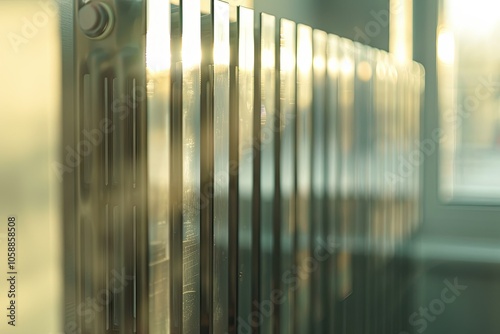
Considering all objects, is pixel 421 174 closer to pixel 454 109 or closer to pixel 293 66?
pixel 454 109

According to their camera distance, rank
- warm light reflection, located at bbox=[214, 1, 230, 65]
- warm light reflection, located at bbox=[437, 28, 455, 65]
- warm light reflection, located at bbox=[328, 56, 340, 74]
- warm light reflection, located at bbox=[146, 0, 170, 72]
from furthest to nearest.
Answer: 1. warm light reflection, located at bbox=[437, 28, 455, 65]
2. warm light reflection, located at bbox=[328, 56, 340, 74]
3. warm light reflection, located at bbox=[214, 1, 230, 65]
4. warm light reflection, located at bbox=[146, 0, 170, 72]

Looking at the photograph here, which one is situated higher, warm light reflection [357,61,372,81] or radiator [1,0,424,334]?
warm light reflection [357,61,372,81]

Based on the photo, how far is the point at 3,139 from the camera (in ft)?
3.36

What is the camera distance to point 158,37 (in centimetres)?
97

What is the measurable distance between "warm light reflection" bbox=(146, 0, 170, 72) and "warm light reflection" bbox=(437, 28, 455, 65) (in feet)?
6.07

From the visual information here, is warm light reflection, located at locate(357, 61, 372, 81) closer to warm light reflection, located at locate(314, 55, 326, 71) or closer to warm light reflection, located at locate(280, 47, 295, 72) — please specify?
warm light reflection, located at locate(314, 55, 326, 71)

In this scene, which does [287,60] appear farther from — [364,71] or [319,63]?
[364,71]

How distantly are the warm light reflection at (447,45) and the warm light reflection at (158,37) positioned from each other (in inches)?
72.8

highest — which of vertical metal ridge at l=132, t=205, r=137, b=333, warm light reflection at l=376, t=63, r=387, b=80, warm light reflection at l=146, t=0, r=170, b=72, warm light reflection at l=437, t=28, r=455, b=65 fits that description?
warm light reflection at l=437, t=28, r=455, b=65

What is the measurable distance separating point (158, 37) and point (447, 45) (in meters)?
1.89

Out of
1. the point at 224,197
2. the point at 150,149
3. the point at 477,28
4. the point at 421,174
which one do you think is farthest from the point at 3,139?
the point at 477,28

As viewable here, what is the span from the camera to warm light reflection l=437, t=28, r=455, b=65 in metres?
2.57

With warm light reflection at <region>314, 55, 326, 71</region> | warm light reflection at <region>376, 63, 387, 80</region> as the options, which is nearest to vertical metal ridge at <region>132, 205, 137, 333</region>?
warm light reflection at <region>314, 55, 326, 71</region>

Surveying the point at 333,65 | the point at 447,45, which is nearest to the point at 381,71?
the point at 333,65
